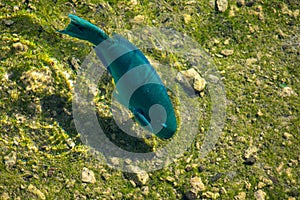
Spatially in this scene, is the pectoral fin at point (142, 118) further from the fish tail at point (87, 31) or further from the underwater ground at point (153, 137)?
the fish tail at point (87, 31)

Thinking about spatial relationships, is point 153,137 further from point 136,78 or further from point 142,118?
point 136,78

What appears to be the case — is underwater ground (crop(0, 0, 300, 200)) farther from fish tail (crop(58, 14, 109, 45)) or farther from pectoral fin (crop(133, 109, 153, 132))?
fish tail (crop(58, 14, 109, 45))

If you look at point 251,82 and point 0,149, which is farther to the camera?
point 251,82

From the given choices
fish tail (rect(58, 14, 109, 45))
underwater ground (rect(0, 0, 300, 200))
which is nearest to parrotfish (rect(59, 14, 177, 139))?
fish tail (rect(58, 14, 109, 45))

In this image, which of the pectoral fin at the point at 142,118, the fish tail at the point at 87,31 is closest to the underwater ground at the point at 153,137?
the pectoral fin at the point at 142,118

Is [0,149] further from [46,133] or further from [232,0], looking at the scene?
[232,0]

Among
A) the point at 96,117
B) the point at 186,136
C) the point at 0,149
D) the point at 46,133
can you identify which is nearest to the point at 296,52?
the point at 186,136
